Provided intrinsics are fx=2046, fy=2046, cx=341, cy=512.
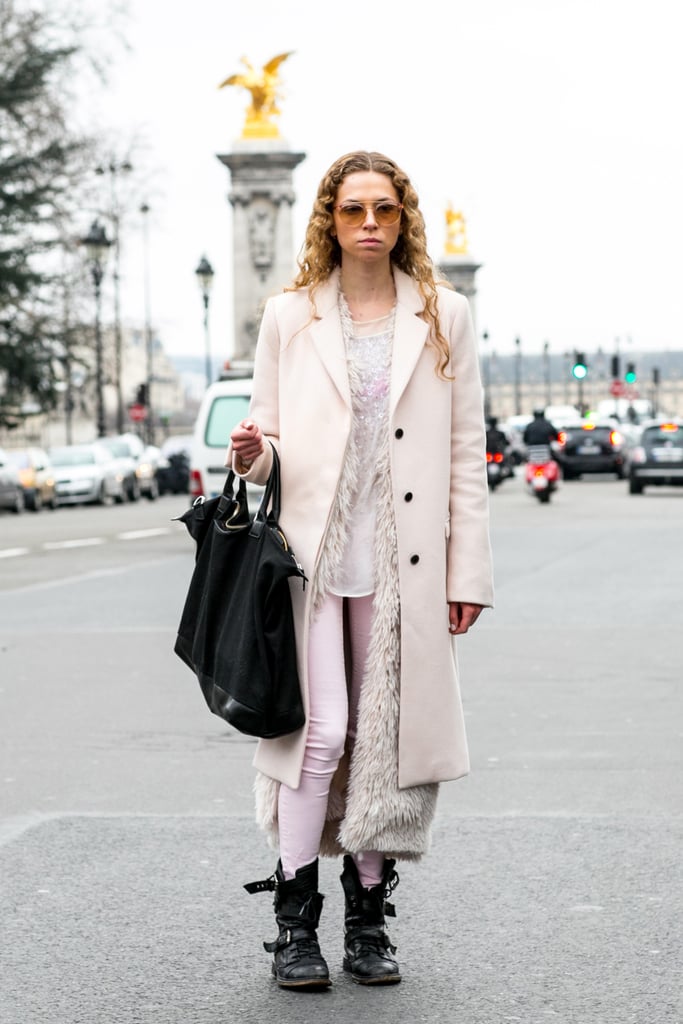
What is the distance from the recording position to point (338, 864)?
5.92 m

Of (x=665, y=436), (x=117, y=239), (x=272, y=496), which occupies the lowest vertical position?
(x=665, y=436)

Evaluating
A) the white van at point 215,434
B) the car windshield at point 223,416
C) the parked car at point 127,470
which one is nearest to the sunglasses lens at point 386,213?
the white van at point 215,434

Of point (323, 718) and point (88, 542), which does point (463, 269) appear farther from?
point (323, 718)

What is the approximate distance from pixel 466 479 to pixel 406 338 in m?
0.35

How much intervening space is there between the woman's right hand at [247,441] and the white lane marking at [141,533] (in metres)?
20.2

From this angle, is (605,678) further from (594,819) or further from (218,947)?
(218,947)

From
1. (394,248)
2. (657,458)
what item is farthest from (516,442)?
(394,248)

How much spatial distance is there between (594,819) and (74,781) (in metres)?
1.95

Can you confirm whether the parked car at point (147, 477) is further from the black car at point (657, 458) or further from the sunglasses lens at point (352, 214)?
the sunglasses lens at point (352, 214)

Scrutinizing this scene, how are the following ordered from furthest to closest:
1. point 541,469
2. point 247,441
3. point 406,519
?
1. point 541,469
2. point 406,519
3. point 247,441

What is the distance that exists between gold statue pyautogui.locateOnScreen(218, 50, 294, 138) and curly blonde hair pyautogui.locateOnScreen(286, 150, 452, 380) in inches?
2098

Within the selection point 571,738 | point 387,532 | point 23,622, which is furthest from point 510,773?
point 23,622

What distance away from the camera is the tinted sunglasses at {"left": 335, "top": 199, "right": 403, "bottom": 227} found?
4586 mm

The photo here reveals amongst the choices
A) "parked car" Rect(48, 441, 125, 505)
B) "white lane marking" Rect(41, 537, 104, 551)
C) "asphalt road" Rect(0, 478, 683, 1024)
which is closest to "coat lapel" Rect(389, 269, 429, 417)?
"asphalt road" Rect(0, 478, 683, 1024)
